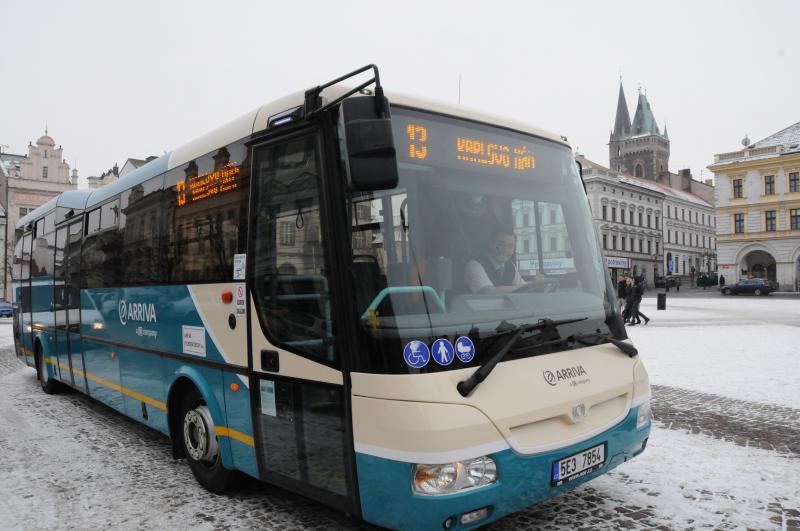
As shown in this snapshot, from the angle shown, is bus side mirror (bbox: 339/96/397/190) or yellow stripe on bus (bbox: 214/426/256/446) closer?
bus side mirror (bbox: 339/96/397/190)

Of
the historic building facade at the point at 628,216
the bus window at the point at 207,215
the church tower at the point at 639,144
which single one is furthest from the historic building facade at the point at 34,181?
the church tower at the point at 639,144

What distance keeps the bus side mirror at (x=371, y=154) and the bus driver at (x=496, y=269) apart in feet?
2.53

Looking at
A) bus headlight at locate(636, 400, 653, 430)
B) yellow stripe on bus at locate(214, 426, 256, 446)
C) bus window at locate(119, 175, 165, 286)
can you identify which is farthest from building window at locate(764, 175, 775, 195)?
yellow stripe on bus at locate(214, 426, 256, 446)

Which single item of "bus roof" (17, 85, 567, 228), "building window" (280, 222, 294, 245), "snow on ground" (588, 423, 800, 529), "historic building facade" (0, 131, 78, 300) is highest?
"historic building facade" (0, 131, 78, 300)

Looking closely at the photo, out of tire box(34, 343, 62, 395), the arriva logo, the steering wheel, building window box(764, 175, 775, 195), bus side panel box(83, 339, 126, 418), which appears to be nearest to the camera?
the steering wheel

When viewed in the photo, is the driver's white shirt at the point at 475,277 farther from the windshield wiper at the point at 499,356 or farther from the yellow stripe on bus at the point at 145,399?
the yellow stripe on bus at the point at 145,399

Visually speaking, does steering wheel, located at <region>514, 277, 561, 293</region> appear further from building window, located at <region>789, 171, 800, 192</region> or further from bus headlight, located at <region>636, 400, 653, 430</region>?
building window, located at <region>789, 171, 800, 192</region>

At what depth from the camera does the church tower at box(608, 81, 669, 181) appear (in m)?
115

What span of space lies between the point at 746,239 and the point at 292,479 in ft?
218

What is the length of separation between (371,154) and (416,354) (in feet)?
3.48

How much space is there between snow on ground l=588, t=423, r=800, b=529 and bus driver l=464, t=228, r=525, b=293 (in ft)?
6.52

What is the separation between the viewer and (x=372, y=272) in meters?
3.49

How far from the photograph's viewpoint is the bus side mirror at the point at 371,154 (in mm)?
3238

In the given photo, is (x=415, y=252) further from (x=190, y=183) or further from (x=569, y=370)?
(x=190, y=183)
